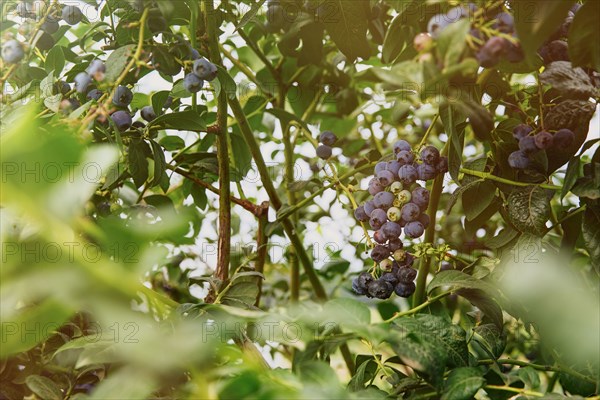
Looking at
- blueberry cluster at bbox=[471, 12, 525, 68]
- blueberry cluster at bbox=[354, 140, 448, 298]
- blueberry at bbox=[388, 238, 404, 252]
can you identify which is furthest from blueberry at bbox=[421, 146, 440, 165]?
blueberry cluster at bbox=[471, 12, 525, 68]

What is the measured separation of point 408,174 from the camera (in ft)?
2.34

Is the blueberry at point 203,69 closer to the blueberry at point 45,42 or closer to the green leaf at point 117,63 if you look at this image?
the green leaf at point 117,63

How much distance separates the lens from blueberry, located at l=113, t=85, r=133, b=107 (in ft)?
2.28

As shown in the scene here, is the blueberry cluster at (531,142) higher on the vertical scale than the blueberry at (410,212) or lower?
higher

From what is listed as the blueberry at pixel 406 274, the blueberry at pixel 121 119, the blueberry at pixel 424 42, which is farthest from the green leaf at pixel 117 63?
the blueberry at pixel 406 274

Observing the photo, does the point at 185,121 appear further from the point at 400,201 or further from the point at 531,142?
the point at 531,142


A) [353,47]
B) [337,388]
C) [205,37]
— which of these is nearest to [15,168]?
[337,388]

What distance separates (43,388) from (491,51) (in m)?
0.55

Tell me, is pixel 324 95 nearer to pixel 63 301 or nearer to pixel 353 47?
pixel 353 47

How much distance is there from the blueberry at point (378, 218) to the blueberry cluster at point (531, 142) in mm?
154

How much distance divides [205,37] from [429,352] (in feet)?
1.52

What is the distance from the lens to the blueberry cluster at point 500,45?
1.57 ft

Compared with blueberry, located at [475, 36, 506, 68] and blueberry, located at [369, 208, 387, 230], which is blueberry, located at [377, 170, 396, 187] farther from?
blueberry, located at [475, 36, 506, 68]

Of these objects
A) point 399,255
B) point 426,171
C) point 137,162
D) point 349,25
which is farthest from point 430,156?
point 137,162
